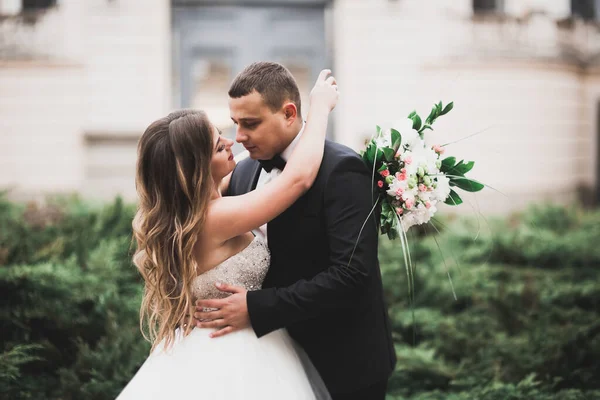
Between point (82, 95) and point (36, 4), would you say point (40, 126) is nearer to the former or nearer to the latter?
point (82, 95)

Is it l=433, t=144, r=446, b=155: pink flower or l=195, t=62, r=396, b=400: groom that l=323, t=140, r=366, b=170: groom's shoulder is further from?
l=433, t=144, r=446, b=155: pink flower

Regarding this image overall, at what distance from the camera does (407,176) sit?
8.58ft

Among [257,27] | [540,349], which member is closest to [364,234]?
[540,349]

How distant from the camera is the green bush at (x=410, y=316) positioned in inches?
162

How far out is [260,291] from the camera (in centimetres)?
252

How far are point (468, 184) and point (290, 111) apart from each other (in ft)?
2.81

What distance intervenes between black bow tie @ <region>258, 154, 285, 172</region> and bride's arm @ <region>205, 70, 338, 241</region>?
0.15 m

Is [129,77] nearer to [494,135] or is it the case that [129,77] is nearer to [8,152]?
[8,152]

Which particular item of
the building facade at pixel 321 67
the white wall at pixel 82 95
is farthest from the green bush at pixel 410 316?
the building facade at pixel 321 67

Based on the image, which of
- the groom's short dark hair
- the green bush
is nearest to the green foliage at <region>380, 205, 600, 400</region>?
the green bush

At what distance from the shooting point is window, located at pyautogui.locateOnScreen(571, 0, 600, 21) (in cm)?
1227

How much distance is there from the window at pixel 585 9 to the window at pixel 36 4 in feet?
32.1

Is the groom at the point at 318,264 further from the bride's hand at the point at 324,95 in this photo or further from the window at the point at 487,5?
the window at the point at 487,5

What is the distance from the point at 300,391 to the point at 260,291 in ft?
1.42
